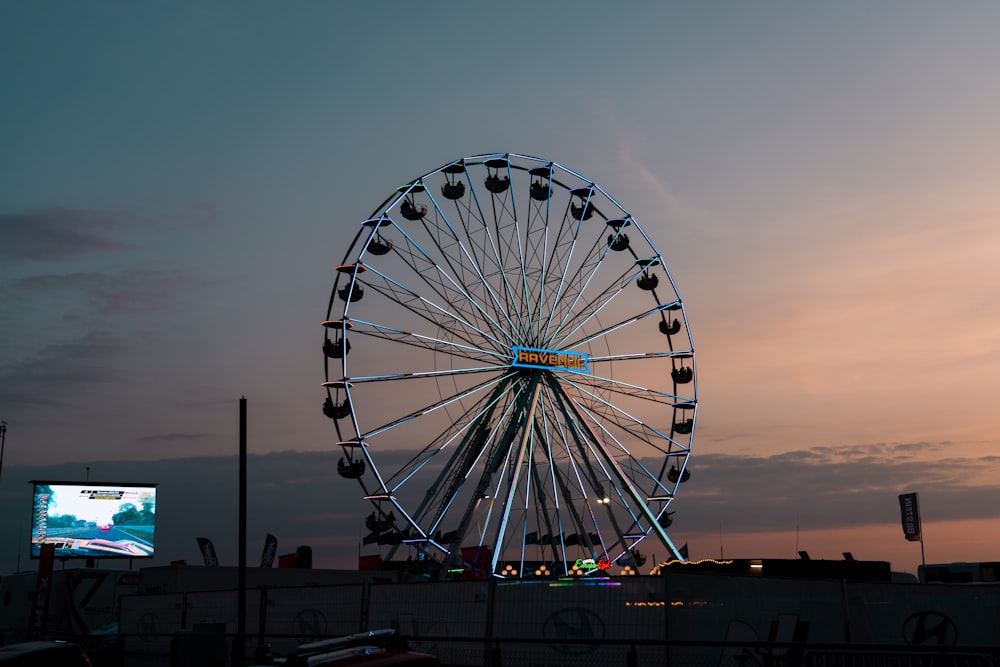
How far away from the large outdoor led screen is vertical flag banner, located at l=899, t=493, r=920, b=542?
43600 millimetres

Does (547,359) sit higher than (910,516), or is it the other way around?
(547,359)

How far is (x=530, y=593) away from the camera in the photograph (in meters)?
18.8

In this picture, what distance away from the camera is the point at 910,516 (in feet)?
210

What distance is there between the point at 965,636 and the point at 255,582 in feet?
132

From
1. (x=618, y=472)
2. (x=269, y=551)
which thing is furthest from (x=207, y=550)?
(x=618, y=472)

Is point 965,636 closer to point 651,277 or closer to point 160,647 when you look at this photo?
point 160,647

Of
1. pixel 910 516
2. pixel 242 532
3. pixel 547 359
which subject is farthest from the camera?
pixel 910 516

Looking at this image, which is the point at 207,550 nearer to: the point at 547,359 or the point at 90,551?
the point at 90,551

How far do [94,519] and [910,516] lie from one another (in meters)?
46.6

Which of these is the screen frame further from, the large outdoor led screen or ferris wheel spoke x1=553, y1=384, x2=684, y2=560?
ferris wheel spoke x1=553, y1=384, x2=684, y2=560

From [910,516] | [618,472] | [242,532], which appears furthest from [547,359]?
[910,516]

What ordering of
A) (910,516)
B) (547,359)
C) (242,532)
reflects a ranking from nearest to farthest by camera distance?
(242,532) → (547,359) → (910,516)

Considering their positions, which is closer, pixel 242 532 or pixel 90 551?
pixel 242 532

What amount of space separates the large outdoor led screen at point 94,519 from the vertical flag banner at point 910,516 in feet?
143
